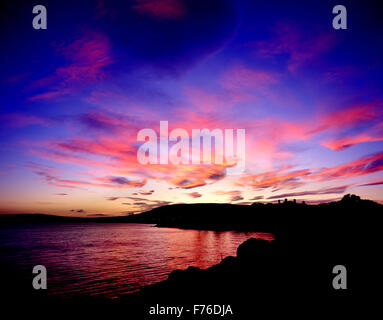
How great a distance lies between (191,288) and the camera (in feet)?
44.5

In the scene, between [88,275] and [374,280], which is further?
[88,275]

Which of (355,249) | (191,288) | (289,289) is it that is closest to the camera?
(289,289)

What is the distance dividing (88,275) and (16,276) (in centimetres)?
824

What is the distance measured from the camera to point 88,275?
26969 mm
